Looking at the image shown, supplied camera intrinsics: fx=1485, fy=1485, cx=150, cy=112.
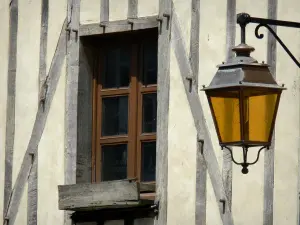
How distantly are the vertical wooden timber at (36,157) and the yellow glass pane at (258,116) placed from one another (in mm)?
3803

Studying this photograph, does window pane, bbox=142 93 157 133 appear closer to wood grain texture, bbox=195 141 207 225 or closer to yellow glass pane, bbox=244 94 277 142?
wood grain texture, bbox=195 141 207 225

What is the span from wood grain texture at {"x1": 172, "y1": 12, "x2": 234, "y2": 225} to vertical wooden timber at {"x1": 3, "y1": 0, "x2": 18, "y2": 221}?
60.8 inches

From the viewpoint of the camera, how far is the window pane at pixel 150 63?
10.5 m

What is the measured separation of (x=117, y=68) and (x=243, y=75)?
3512mm

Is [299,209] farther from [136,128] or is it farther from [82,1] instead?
[82,1]

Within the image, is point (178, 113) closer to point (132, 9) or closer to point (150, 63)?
point (150, 63)

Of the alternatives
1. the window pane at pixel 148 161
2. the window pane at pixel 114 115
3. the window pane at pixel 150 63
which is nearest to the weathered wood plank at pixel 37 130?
the window pane at pixel 114 115

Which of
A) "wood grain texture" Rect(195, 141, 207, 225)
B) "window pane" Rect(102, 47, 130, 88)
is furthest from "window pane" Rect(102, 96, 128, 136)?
"wood grain texture" Rect(195, 141, 207, 225)

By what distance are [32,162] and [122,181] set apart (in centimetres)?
98

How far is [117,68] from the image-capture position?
10.7 meters

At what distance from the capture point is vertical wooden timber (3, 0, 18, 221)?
11016mm

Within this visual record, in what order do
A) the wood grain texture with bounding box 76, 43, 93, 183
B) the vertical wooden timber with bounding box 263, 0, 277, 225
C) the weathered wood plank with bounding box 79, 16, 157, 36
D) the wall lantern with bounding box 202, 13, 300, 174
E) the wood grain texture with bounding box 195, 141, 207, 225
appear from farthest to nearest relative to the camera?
the wood grain texture with bounding box 76, 43, 93, 183 → the weathered wood plank with bounding box 79, 16, 157, 36 → the wood grain texture with bounding box 195, 141, 207, 225 → the vertical wooden timber with bounding box 263, 0, 277, 225 → the wall lantern with bounding box 202, 13, 300, 174

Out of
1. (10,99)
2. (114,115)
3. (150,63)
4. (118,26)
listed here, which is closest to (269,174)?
(150,63)

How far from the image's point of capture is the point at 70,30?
35.4 feet
